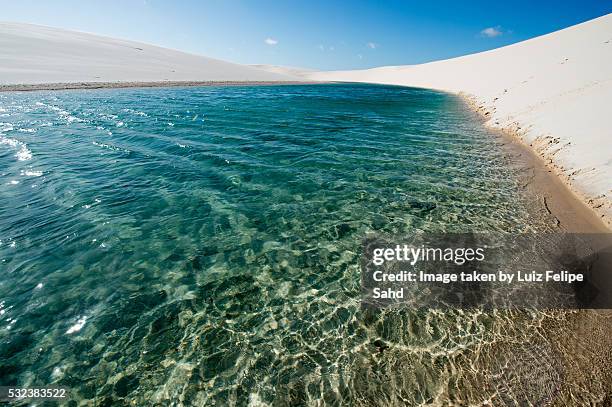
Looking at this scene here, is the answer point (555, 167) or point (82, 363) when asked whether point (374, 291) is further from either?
point (555, 167)

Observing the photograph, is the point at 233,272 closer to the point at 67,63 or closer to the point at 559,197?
the point at 559,197

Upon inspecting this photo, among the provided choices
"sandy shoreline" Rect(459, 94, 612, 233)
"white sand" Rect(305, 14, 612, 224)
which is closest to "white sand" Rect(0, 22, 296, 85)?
"sandy shoreline" Rect(459, 94, 612, 233)

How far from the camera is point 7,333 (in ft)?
17.9

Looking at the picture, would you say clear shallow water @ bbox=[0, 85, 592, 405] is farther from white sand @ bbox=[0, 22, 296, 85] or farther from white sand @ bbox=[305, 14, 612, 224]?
white sand @ bbox=[0, 22, 296, 85]

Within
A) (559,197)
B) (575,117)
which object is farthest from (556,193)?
(575,117)

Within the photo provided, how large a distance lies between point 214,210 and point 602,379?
9897 millimetres

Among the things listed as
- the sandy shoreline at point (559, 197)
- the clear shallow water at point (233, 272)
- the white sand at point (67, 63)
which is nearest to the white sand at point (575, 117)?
the sandy shoreline at point (559, 197)

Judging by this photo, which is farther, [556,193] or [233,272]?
[556,193]

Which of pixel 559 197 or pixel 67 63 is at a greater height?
pixel 67 63

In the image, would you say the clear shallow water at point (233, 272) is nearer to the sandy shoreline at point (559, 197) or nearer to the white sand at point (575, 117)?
the sandy shoreline at point (559, 197)

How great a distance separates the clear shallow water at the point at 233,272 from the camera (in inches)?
191

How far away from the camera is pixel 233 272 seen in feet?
23.3

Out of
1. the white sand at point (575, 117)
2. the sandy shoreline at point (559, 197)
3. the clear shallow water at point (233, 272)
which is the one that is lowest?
the clear shallow water at point (233, 272)

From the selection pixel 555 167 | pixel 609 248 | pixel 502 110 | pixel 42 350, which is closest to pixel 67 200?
pixel 42 350
